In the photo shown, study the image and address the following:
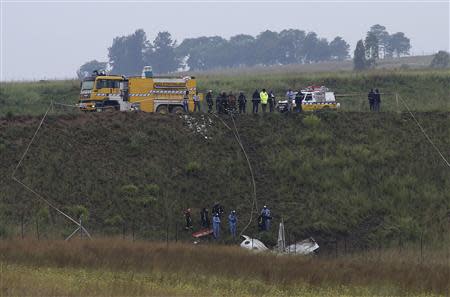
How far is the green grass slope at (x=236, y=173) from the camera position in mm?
42031

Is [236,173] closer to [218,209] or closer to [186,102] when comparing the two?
[218,209]

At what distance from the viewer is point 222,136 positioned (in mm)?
49688

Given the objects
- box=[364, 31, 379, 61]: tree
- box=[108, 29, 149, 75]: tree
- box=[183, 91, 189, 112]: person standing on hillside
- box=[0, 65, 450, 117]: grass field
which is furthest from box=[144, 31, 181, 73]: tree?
box=[183, 91, 189, 112]: person standing on hillside

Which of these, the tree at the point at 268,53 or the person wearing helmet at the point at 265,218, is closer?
the person wearing helmet at the point at 265,218

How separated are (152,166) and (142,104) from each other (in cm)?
835

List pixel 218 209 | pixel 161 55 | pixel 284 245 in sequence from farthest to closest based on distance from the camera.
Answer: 1. pixel 161 55
2. pixel 218 209
3. pixel 284 245

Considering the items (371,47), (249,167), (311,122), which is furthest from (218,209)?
(371,47)

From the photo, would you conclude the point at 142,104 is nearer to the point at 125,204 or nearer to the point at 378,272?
the point at 125,204

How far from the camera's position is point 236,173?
46.6m

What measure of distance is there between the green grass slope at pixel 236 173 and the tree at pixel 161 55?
444 ft

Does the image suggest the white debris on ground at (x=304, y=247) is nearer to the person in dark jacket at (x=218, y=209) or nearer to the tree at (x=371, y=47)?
the person in dark jacket at (x=218, y=209)

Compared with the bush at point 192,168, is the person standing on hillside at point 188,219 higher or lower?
lower

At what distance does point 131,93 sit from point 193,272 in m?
25.2

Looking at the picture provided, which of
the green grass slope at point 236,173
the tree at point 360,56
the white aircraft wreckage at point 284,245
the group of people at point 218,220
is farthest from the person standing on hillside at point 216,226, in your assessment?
the tree at point 360,56
